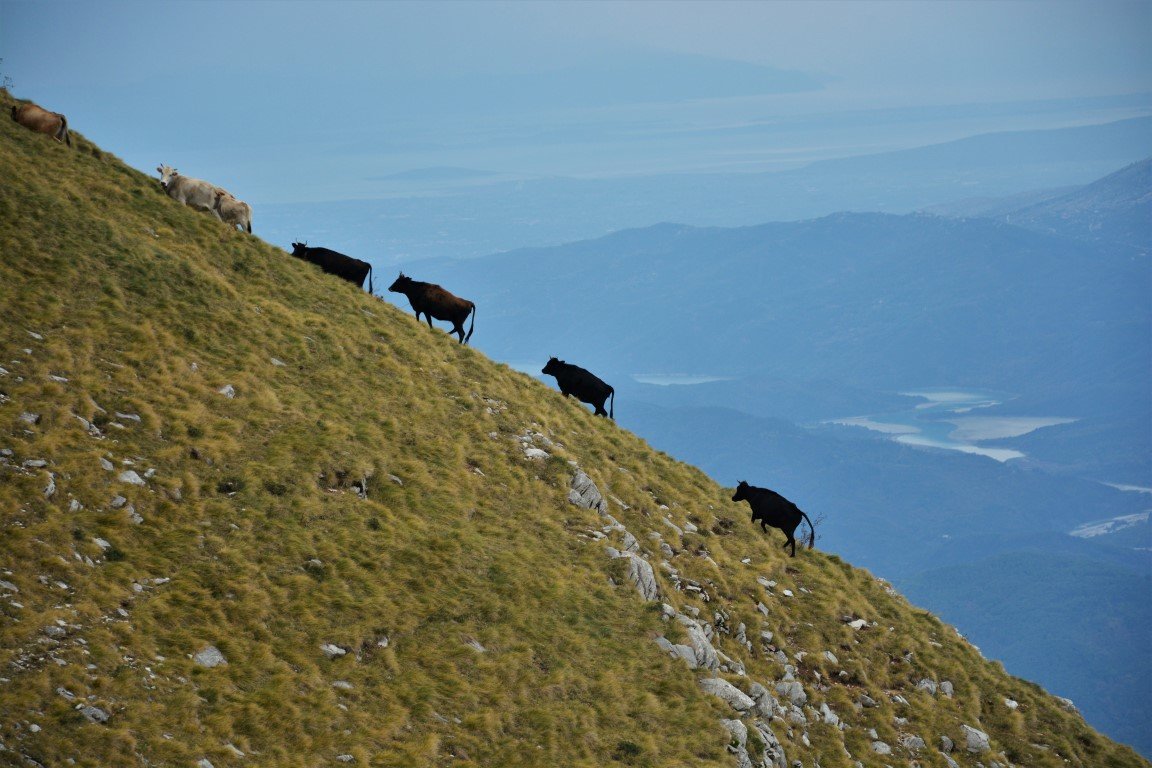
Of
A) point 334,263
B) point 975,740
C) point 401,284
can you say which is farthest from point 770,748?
point 334,263

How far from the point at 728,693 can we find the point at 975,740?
8893mm

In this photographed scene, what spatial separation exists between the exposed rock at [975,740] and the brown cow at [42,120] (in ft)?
114

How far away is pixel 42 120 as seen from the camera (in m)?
36.2

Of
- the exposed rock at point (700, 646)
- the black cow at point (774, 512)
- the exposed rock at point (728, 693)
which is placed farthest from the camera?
the black cow at point (774, 512)

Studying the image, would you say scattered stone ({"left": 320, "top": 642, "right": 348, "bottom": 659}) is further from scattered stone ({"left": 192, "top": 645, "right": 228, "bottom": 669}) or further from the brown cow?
the brown cow

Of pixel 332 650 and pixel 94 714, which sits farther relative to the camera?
pixel 332 650

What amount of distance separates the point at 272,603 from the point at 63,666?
4.57 m

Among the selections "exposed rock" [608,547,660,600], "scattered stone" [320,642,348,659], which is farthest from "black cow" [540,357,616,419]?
"scattered stone" [320,642,348,659]

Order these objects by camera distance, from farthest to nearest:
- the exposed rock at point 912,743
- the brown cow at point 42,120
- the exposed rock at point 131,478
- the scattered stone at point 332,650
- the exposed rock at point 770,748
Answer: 1. the brown cow at point 42,120
2. the exposed rock at point 912,743
3. the exposed rock at point 770,748
4. the exposed rock at point 131,478
5. the scattered stone at point 332,650

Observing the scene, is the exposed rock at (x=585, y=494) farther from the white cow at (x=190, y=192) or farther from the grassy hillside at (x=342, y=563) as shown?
the white cow at (x=190, y=192)

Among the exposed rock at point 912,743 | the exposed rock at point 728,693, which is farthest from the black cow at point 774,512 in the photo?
the exposed rock at point 728,693

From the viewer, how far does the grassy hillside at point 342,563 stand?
18.4 meters

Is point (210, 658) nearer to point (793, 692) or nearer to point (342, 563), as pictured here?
point (342, 563)

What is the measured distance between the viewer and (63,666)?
16875 millimetres
